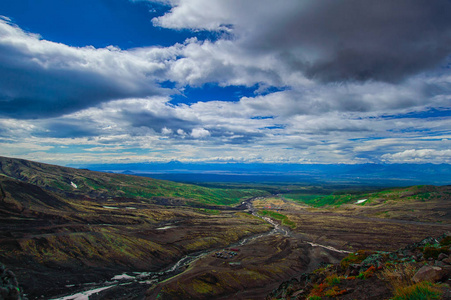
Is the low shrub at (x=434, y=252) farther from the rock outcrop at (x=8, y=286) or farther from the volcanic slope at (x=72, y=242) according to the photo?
the volcanic slope at (x=72, y=242)

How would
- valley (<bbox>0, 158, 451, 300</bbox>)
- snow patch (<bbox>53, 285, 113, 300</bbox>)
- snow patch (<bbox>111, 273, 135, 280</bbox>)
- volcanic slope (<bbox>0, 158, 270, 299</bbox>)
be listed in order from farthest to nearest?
snow patch (<bbox>111, 273, 135, 280</bbox>) → volcanic slope (<bbox>0, 158, 270, 299</bbox>) → valley (<bbox>0, 158, 451, 300</bbox>) → snow patch (<bbox>53, 285, 113, 300</bbox>)

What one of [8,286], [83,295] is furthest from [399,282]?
[83,295]

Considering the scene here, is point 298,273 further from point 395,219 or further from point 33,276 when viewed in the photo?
point 395,219

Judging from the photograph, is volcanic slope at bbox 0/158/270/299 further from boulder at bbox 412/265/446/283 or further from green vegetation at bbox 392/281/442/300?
boulder at bbox 412/265/446/283

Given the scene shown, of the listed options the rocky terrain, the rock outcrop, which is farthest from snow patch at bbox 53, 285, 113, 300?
the rocky terrain

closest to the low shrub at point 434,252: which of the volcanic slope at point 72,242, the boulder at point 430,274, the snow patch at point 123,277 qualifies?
the boulder at point 430,274

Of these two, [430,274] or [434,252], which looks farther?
[434,252]

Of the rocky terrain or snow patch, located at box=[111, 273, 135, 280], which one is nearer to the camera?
the rocky terrain

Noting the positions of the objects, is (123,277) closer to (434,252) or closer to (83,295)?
(83,295)

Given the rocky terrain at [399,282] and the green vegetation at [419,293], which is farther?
the rocky terrain at [399,282]

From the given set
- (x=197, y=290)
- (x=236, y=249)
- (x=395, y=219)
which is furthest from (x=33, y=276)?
(x=395, y=219)

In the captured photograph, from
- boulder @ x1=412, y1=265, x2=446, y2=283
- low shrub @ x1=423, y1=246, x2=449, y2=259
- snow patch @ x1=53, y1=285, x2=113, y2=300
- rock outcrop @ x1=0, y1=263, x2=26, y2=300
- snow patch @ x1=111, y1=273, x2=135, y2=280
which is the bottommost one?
snow patch @ x1=111, y1=273, x2=135, y2=280
